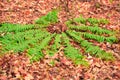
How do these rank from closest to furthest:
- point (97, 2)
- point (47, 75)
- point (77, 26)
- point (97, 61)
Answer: point (47, 75)
point (97, 61)
point (77, 26)
point (97, 2)

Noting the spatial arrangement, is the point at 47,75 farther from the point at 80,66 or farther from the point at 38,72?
the point at 80,66

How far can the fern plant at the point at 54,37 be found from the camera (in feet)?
19.7

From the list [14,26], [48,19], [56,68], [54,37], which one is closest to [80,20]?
[48,19]

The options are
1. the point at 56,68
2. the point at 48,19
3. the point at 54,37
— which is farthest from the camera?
the point at 48,19

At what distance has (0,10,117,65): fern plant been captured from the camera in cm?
600

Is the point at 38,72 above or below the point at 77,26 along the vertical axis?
below

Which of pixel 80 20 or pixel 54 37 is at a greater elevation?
pixel 80 20

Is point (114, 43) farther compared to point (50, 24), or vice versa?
point (50, 24)

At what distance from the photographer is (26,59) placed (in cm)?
584

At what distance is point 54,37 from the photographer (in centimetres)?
664

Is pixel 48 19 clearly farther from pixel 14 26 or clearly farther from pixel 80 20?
pixel 14 26

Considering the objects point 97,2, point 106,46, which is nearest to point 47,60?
point 106,46

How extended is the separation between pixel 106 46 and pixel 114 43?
264mm

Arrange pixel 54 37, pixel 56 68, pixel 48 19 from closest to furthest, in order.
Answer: pixel 56 68 → pixel 54 37 → pixel 48 19
